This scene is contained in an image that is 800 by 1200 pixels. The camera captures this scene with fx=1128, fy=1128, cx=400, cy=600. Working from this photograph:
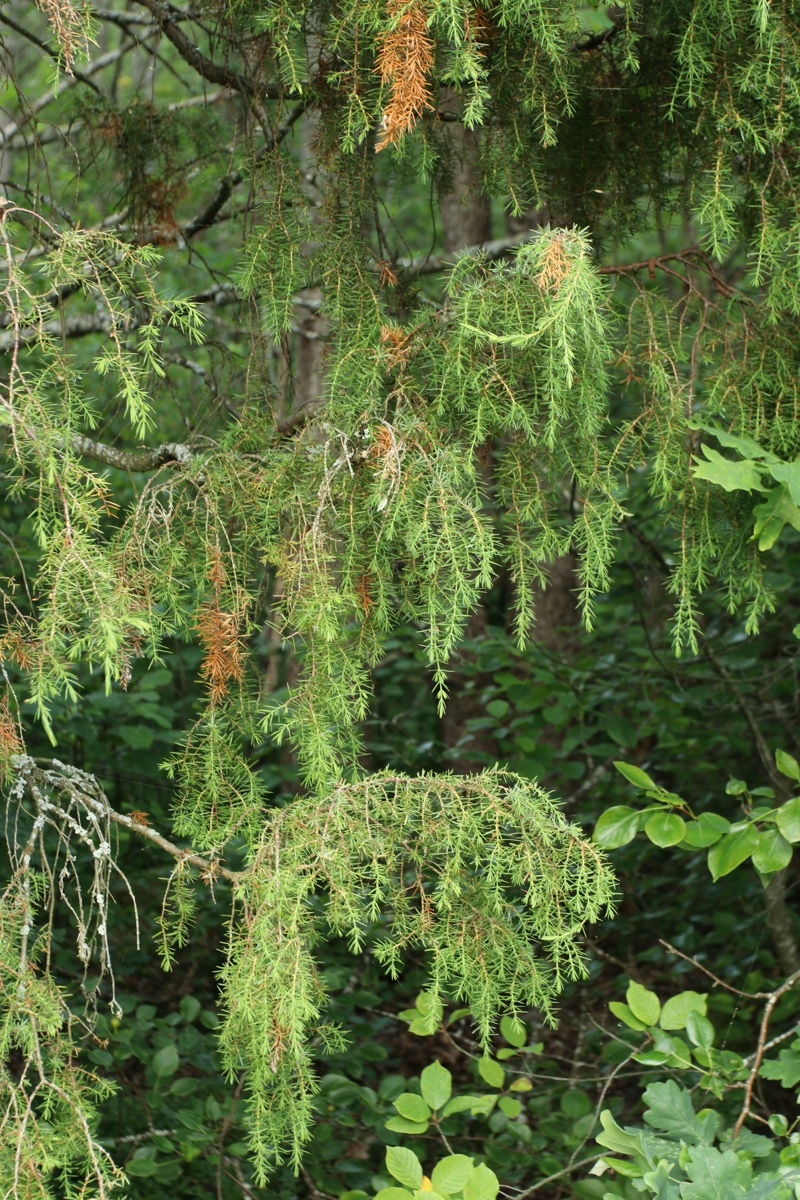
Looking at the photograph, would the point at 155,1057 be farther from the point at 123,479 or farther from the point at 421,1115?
the point at 123,479

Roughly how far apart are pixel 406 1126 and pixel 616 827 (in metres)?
0.70

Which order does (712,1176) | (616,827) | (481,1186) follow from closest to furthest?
(712,1176), (481,1186), (616,827)

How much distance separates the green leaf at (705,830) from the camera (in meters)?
2.16

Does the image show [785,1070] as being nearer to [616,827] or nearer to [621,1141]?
[621,1141]

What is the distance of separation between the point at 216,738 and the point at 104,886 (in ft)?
1.04

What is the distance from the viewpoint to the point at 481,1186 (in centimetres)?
Result: 175

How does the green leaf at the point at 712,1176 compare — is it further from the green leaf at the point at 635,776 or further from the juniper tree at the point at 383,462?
the green leaf at the point at 635,776

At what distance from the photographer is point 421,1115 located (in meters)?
2.14

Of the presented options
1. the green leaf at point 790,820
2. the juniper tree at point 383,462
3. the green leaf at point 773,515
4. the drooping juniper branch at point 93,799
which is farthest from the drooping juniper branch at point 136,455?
the green leaf at point 790,820

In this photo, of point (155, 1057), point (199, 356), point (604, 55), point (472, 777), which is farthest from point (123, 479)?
point (472, 777)

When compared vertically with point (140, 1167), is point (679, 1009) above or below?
above

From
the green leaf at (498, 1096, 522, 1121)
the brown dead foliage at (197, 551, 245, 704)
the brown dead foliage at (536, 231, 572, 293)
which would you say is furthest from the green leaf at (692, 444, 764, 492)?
the green leaf at (498, 1096, 522, 1121)

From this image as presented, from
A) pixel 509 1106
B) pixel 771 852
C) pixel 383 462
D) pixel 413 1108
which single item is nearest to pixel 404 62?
pixel 383 462

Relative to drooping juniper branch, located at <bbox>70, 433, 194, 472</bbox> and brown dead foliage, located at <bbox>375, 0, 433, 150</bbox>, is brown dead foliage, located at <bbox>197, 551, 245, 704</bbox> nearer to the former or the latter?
Answer: drooping juniper branch, located at <bbox>70, 433, 194, 472</bbox>
